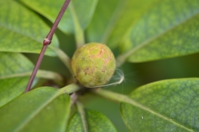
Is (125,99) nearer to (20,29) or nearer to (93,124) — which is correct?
(93,124)

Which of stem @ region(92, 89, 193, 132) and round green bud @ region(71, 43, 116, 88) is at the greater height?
round green bud @ region(71, 43, 116, 88)

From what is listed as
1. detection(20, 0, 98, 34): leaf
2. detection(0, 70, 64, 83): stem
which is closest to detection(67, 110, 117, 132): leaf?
detection(0, 70, 64, 83): stem

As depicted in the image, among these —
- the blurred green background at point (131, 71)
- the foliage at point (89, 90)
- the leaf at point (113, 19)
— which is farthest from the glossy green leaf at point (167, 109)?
the blurred green background at point (131, 71)

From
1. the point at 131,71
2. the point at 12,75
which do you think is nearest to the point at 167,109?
the point at 12,75

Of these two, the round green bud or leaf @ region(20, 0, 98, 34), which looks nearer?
the round green bud

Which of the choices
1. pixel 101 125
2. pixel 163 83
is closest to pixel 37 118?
pixel 101 125

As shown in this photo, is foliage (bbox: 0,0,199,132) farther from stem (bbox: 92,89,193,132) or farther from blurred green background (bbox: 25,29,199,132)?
blurred green background (bbox: 25,29,199,132)

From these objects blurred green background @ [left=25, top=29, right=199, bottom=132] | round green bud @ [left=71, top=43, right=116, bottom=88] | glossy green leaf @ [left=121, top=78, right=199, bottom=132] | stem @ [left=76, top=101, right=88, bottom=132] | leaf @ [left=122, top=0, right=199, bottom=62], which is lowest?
blurred green background @ [left=25, top=29, right=199, bottom=132]
